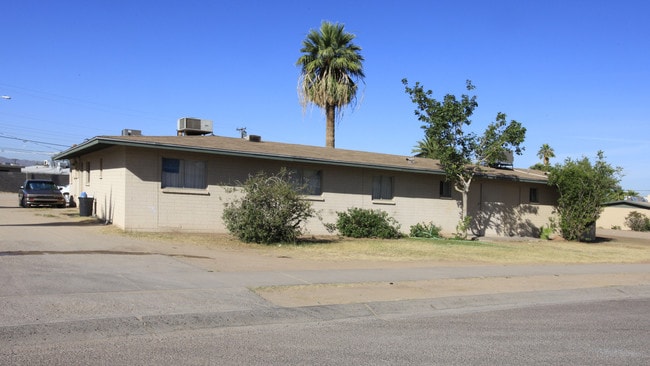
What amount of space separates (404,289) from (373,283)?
695 mm

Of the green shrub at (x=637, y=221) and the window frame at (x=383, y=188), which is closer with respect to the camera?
the window frame at (x=383, y=188)

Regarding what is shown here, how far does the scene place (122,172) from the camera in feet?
62.1

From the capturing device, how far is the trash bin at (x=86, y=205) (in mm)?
23422

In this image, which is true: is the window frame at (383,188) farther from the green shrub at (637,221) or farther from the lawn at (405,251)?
the green shrub at (637,221)

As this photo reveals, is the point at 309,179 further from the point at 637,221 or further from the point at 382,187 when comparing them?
the point at 637,221

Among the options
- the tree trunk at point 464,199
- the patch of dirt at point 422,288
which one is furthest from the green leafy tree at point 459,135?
the patch of dirt at point 422,288

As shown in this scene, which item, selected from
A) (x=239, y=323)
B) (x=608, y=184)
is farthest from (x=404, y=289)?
(x=608, y=184)

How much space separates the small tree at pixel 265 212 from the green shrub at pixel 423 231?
Answer: 7926 mm

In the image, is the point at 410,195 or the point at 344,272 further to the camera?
the point at 410,195

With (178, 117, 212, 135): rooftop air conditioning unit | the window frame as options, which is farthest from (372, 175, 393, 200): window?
(178, 117, 212, 135): rooftop air conditioning unit

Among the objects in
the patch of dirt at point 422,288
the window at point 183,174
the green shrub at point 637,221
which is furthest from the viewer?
the green shrub at point 637,221

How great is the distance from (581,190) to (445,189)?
6.46 metres

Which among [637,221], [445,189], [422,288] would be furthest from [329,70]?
[637,221]

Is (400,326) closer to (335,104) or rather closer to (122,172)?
(122,172)
